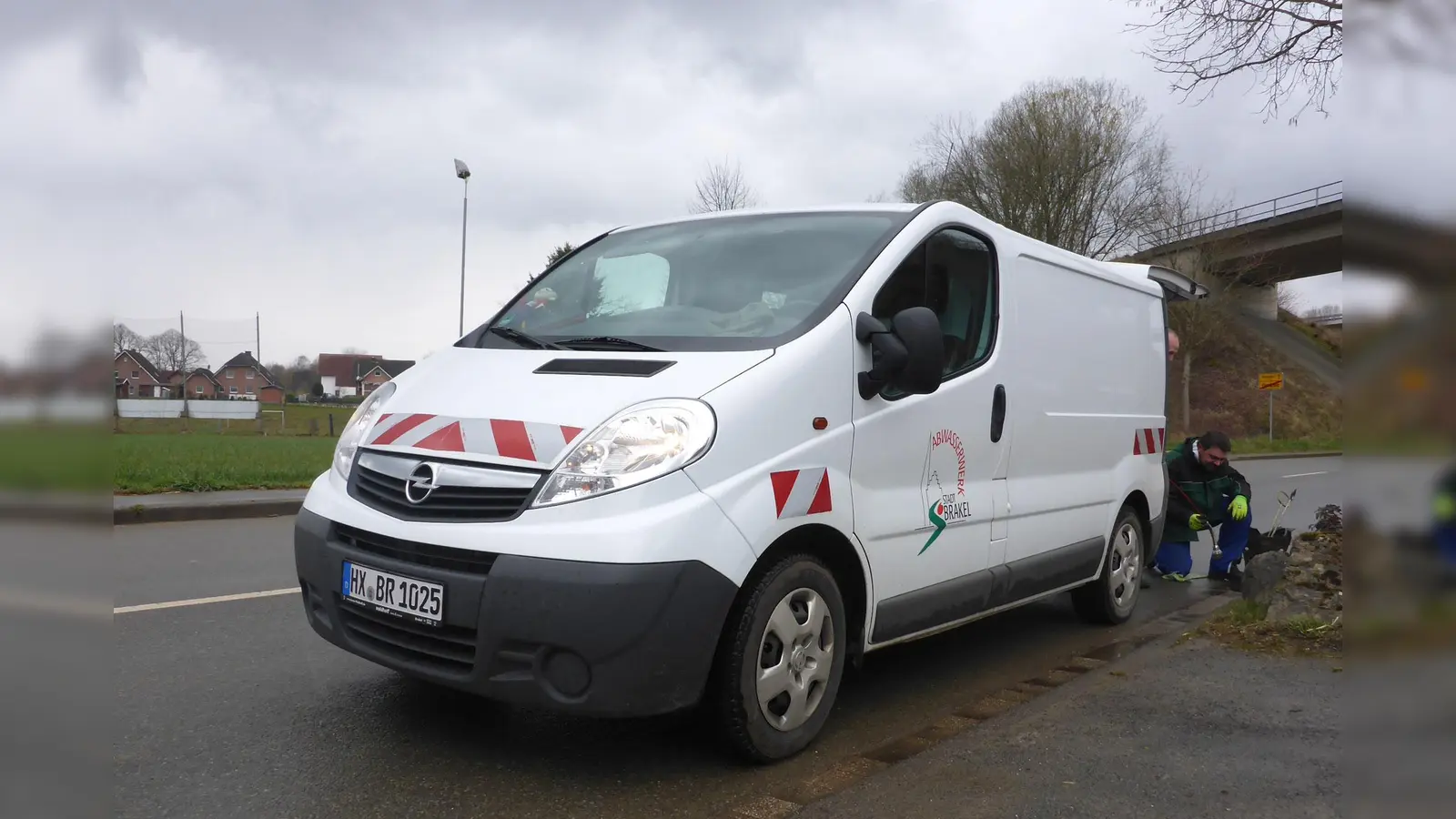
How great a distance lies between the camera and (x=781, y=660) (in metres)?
3.28

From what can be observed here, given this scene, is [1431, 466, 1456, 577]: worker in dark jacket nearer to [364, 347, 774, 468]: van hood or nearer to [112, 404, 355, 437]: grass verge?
[364, 347, 774, 468]: van hood

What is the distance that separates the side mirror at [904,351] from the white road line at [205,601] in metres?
4.09

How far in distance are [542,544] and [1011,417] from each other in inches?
96.4

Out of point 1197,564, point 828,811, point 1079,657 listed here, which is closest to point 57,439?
point 828,811

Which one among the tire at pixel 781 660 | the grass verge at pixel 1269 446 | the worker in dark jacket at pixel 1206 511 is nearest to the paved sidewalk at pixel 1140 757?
the tire at pixel 781 660

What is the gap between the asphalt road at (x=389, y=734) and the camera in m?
3.01

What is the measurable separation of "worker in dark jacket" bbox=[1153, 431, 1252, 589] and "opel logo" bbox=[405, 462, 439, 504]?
6.27m

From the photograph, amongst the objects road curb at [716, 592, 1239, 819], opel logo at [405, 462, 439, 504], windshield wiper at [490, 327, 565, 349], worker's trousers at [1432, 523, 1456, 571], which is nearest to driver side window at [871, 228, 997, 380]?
windshield wiper at [490, 327, 565, 349]

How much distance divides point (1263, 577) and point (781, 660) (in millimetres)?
3980

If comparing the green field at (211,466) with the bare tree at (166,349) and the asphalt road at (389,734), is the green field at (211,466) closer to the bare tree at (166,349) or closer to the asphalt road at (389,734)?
the asphalt road at (389,734)

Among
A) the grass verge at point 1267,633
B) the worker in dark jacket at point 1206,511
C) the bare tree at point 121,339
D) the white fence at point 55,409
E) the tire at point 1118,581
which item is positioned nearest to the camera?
the white fence at point 55,409

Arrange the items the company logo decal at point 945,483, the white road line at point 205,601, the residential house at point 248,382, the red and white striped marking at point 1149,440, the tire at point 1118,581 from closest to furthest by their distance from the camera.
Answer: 1. the company logo decal at point 945,483
2. the white road line at point 205,601
3. the tire at point 1118,581
4. the red and white striped marking at point 1149,440
5. the residential house at point 248,382

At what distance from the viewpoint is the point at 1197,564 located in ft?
29.1

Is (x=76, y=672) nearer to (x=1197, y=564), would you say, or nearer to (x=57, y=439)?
(x=57, y=439)
